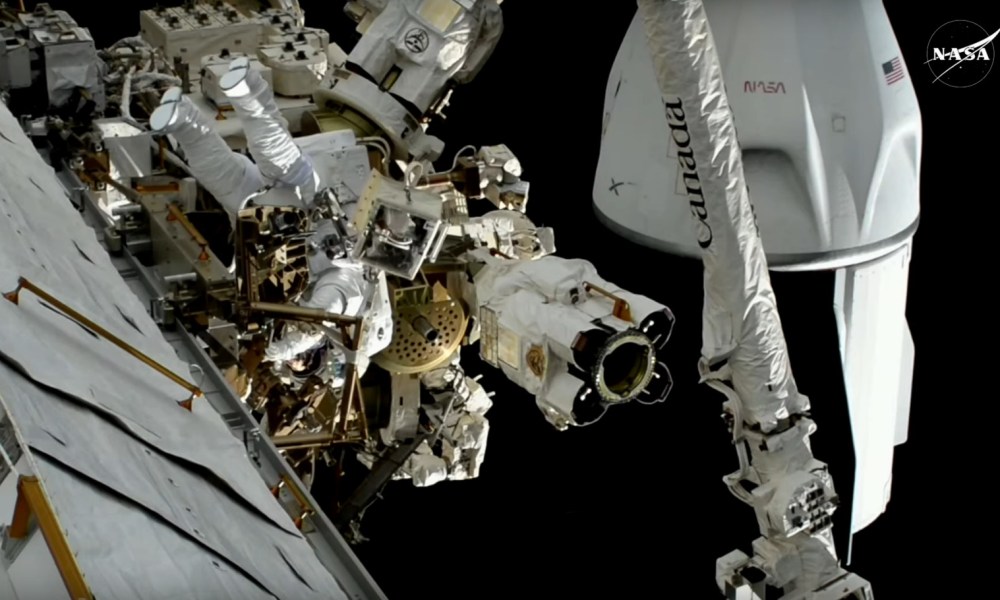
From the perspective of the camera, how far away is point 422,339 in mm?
9422

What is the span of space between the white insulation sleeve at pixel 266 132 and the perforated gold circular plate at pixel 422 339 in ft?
2.88

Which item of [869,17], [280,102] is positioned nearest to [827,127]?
[869,17]

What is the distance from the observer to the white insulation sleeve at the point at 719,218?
7.96 metres

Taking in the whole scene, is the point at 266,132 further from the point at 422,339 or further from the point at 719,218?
the point at 719,218

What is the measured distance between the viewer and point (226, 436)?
667 cm

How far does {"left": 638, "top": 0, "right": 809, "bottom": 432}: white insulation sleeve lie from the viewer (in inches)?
313

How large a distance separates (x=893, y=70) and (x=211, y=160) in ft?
11.3

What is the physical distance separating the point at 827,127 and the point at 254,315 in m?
2.97

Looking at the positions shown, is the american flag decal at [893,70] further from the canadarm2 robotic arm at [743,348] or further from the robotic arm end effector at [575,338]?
the robotic arm end effector at [575,338]

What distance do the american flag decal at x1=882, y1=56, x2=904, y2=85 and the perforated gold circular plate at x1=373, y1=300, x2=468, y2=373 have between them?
2442mm

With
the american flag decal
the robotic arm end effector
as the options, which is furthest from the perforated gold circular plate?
the american flag decal

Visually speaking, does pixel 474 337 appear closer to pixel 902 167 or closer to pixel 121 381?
pixel 902 167

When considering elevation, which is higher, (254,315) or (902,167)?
(902,167)

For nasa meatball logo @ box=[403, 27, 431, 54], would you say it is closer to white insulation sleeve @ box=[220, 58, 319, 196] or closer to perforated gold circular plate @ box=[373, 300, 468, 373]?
white insulation sleeve @ box=[220, 58, 319, 196]
